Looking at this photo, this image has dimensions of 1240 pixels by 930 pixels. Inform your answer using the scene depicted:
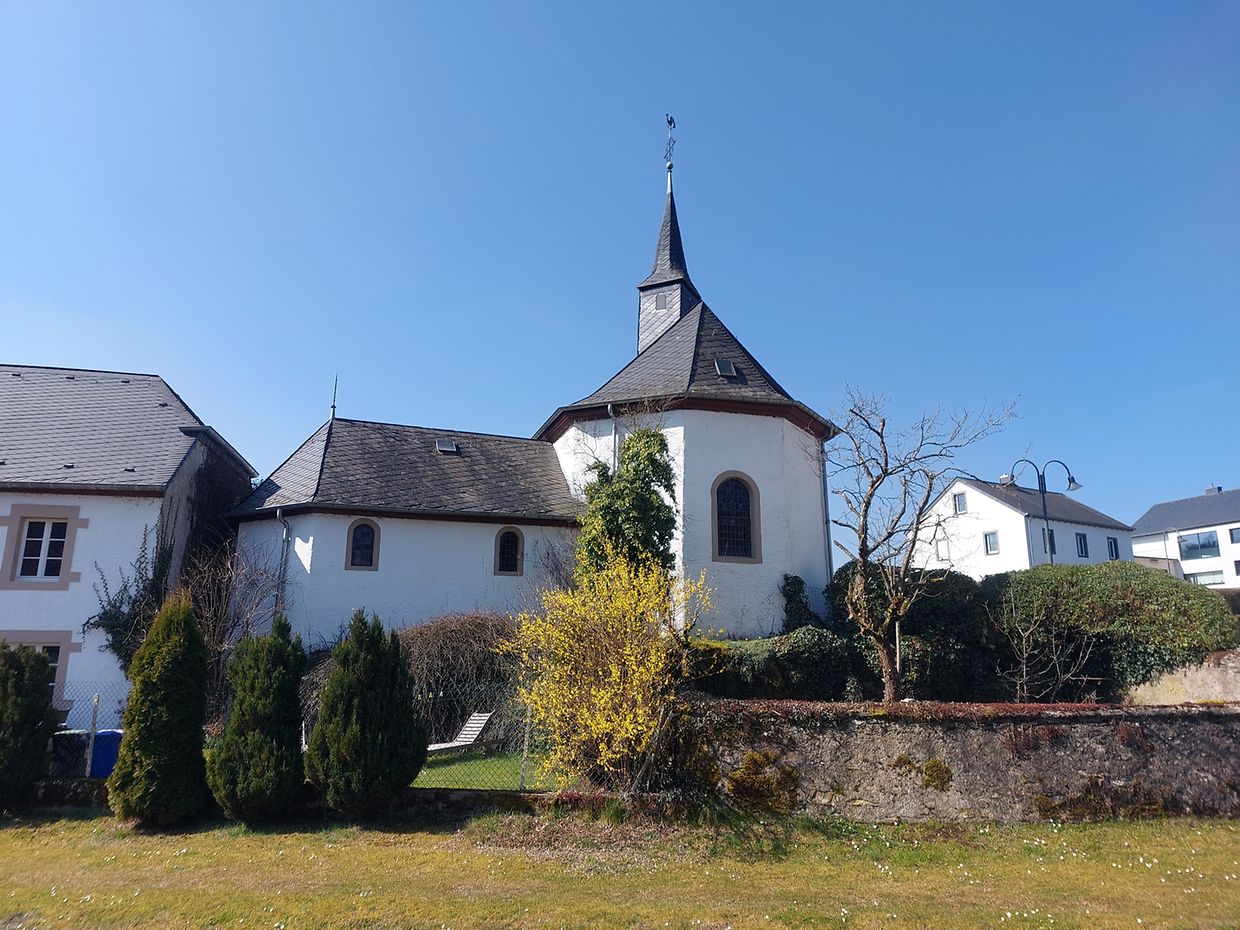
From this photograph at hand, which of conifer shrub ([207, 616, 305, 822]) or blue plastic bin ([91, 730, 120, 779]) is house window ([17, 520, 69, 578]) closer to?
blue plastic bin ([91, 730, 120, 779])

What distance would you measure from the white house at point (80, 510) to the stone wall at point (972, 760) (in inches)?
565

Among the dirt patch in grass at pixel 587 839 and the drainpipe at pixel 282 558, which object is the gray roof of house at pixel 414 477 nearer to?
the drainpipe at pixel 282 558

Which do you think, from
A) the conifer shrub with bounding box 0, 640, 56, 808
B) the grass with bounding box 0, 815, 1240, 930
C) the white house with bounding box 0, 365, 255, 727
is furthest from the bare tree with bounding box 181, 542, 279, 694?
the grass with bounding box 0, 815, 1240, 930

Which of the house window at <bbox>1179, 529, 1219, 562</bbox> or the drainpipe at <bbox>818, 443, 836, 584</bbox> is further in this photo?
the house window at <bbox>1179, 529, 1219, 562</bbox>

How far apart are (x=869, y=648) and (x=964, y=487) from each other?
104ft

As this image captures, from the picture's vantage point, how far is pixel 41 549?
704 inches

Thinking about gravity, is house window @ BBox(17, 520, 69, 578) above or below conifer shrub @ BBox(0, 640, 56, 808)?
above

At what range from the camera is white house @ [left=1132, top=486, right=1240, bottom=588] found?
50156mm

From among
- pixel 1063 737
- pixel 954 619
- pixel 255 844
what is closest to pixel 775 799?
pixel 1063 737

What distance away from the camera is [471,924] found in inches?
277

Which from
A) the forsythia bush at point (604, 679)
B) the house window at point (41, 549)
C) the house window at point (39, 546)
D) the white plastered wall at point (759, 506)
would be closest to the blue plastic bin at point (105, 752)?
the forsythia bush at point (604, 679)

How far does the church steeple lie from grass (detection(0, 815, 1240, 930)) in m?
20.0

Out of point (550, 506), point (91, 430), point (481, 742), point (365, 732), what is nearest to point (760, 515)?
point (550, 506)

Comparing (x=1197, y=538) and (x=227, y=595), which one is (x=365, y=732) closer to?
(x=227, y=595)
